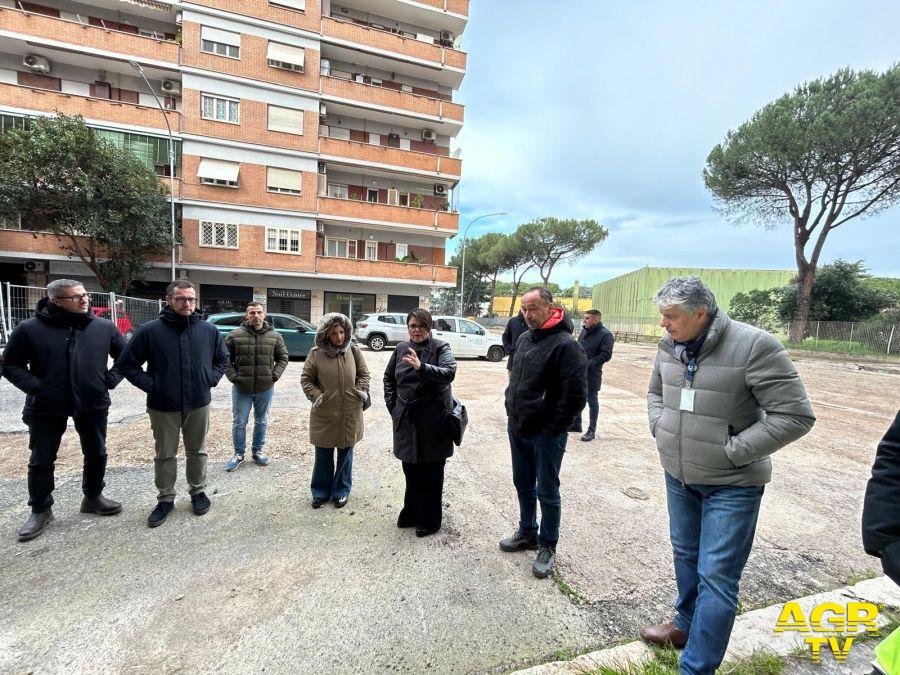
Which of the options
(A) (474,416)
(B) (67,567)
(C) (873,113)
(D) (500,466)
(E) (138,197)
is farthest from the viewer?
(C) (873,113)

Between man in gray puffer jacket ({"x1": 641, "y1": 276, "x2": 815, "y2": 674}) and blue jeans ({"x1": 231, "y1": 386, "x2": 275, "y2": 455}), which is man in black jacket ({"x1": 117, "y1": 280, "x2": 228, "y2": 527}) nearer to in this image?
blue jeans ({"x1": 231, "y1": 386, "x2": 275, "y2": 455})

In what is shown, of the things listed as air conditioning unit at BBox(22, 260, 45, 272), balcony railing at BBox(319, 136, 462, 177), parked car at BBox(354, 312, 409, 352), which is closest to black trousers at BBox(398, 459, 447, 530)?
parked car at BBox(354, 312, 409, 352)

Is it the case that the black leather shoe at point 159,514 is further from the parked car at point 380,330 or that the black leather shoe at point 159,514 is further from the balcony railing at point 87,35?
the balcony railing at point 87,35

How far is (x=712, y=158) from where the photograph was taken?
24.4 m

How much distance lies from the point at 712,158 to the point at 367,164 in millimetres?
20865

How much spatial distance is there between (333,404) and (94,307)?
40.2 feet

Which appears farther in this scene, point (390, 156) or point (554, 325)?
point (390, 156)

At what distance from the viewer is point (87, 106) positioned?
17109 mm

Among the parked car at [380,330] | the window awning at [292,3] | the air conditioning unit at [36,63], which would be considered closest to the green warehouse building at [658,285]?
the parked car at [380,330]

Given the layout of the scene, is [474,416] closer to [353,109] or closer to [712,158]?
[353,109]

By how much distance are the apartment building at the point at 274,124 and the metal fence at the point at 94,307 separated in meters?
4.71

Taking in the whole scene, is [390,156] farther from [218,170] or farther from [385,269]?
[218,170]

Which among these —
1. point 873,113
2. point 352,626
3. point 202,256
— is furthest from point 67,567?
point 873,113

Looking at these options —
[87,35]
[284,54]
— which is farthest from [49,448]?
[87,35]
